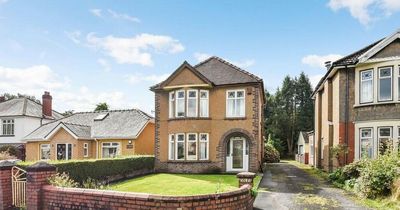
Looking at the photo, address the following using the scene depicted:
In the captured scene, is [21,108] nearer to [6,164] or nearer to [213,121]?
[213,121]

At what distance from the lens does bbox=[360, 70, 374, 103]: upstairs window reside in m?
18.3

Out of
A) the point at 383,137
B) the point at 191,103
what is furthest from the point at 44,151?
the point at 383,137

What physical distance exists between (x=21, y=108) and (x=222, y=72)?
85.6 feet

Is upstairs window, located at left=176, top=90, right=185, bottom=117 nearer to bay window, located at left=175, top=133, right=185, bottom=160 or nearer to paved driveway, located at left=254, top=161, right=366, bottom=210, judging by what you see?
bay window, located at left=175, top=133, right=185, bottom=160

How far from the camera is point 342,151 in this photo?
61.7ft

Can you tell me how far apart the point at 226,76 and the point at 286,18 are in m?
7.45

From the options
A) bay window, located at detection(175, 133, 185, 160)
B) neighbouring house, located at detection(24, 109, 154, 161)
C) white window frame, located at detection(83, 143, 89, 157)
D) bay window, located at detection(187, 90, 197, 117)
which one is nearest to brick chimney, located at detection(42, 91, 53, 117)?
neighbouring house, located at detection(24, 109, 154, 161)

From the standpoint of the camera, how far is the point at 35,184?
28.5 ft

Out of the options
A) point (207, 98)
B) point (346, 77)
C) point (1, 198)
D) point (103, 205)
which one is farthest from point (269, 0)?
point (1, 198)

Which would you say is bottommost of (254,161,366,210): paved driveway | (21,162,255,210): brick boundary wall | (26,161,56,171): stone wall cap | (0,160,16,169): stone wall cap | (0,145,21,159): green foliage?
(0,145,21,159): green foliage

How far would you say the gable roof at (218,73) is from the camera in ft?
74.0

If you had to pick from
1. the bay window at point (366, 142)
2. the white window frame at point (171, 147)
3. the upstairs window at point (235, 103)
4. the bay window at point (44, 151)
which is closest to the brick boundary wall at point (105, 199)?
the bay window at point (366, 142)

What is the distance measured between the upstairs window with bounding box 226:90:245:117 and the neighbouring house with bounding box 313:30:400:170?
583cm

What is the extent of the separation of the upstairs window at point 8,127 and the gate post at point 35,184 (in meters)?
32.6
